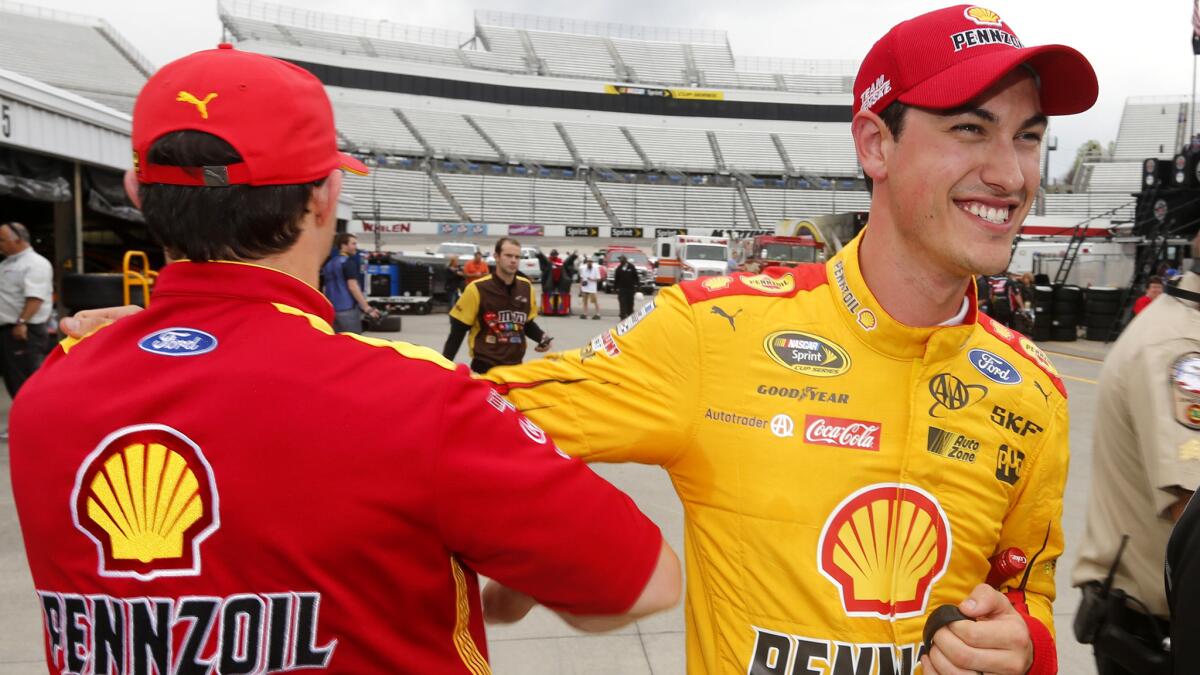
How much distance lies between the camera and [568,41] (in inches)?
2638

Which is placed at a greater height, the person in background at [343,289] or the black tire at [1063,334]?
the person in background at [343,289]

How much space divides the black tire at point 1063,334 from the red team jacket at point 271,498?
59.4ft

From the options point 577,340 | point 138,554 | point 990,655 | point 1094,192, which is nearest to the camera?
point 138,554

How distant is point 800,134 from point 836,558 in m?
67.1

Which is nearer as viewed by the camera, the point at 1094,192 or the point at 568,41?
the point at 1094,192

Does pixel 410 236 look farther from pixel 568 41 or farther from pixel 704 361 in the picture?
pixel 704 361

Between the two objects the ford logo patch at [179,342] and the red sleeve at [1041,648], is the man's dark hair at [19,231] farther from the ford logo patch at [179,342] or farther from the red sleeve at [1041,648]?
the red sleeve at [1041,648]

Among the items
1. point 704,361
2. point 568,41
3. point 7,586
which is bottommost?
point 7,586

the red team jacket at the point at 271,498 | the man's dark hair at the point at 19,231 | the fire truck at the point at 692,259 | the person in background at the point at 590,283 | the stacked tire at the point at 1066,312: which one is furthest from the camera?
the fire truck at the point at 692,259

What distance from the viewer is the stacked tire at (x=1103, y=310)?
16.1 m

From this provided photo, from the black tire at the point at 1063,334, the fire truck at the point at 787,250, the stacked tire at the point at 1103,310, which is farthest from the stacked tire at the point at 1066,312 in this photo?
the fire truck at the point at 787,250

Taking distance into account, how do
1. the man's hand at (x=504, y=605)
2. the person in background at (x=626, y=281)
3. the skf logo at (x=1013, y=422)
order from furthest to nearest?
1. the person in background at (x=626, y=281)
2. the skf logo at (x=1013, y=422)
3. the man's hand at (x=504, y=605)

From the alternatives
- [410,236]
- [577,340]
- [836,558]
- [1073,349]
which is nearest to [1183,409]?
[836,558]

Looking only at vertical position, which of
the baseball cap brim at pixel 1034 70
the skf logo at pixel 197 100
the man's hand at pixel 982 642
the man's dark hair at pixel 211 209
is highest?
the baseball cap brim at pixel 1034 70
